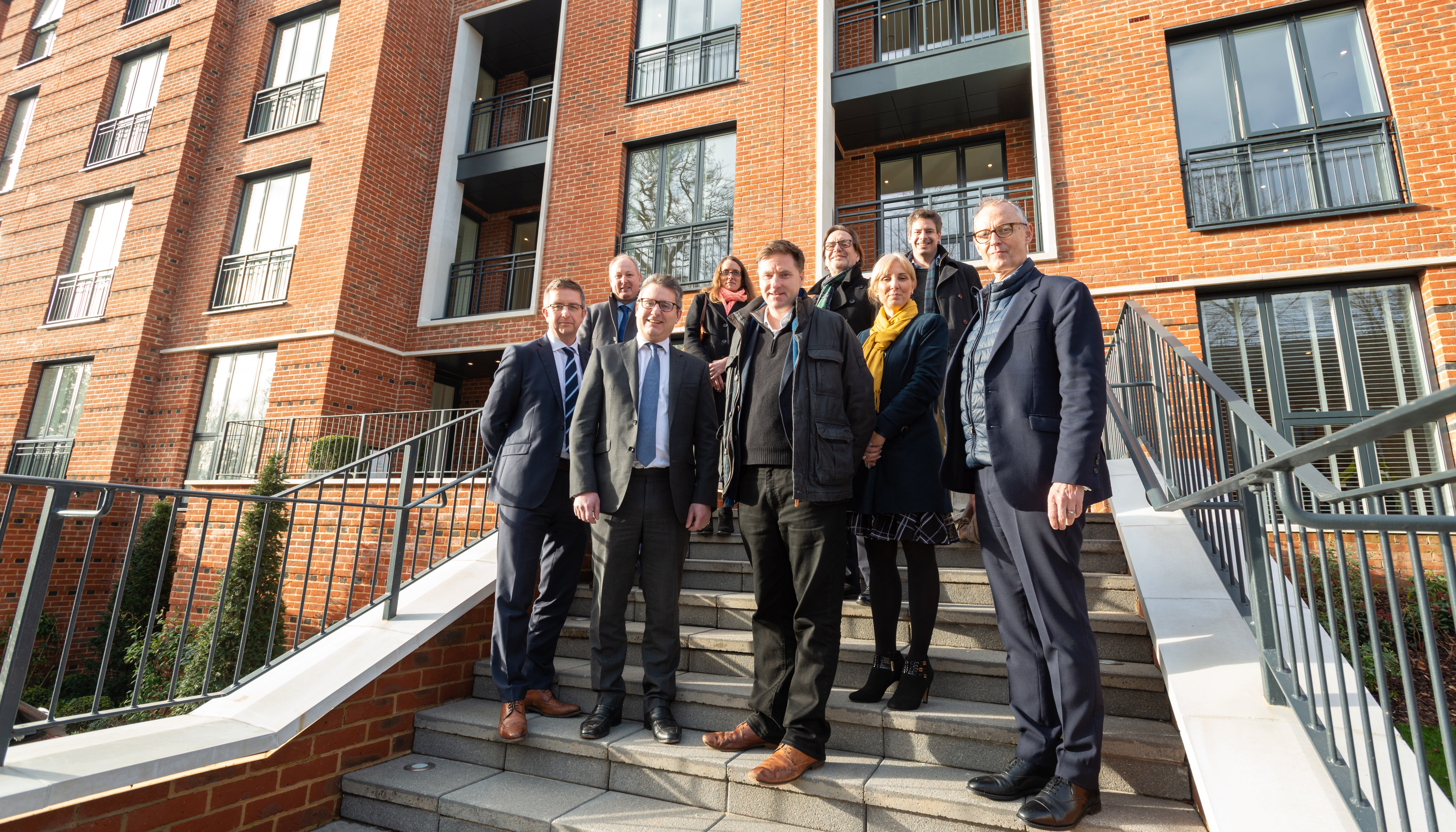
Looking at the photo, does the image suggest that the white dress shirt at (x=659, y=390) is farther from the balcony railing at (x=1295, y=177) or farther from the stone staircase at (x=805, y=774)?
the balcony railing at (x=1295, y=177)

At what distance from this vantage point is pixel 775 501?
2.57m

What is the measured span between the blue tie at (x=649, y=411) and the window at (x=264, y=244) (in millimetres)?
9714

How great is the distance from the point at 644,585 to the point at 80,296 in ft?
47.4

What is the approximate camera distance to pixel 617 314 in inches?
155

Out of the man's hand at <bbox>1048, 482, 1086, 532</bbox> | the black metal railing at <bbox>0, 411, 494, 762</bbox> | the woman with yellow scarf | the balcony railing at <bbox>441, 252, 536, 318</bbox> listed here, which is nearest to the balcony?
the balcony railing at <bbox>441, 252, 536, 318</bbox>

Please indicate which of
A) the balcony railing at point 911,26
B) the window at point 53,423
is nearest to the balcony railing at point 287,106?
the window at point 53,423

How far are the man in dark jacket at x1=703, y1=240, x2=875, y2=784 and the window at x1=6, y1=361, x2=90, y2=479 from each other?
43.0ft

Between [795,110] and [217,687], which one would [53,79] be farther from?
[795,110]

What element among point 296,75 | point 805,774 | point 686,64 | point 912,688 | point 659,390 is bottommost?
point 805,774

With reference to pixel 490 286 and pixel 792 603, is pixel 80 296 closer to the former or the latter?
pixel 490 286

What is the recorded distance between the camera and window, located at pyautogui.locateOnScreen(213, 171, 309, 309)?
34.5ft

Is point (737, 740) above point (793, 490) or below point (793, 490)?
below

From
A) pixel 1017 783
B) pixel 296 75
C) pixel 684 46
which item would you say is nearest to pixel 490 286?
pixel 296 75

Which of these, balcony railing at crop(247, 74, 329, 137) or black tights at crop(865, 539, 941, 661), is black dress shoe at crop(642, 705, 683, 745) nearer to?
black tights at crop(865, 539, 941, 661)
